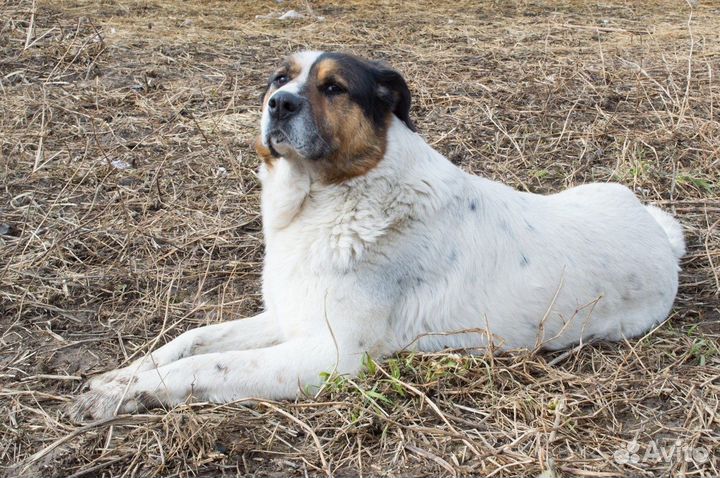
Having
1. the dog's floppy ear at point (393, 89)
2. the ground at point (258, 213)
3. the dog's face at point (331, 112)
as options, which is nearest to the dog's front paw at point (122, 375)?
the ground at point (258, 213)

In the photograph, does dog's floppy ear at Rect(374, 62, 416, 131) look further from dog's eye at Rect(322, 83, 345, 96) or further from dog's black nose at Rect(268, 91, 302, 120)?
dog's black nose at Rect(268, 91, 302, 120)

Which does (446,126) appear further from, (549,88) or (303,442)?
(303,442)

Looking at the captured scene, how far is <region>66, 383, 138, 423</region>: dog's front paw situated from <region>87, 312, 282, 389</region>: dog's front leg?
0.81 feet

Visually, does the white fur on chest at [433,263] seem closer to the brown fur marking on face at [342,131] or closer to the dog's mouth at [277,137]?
the brown fur marking on face at [342,131]

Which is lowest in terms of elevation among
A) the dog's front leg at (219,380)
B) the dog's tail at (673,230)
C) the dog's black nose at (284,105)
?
the dog's front leg at (219,380)

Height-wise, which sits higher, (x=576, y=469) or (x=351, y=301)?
(x=351, y=301)

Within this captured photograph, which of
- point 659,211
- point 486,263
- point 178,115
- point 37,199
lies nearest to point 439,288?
point 486,263

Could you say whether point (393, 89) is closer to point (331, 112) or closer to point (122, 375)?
point (331, 112)

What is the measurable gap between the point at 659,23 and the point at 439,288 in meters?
7.50

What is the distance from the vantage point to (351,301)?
4051mm

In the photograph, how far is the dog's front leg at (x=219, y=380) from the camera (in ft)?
12.6

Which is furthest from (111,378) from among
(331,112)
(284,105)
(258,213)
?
(258,213)

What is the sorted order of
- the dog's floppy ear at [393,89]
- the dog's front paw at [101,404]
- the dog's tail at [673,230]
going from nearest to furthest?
the dog's front paw at [101,404], the dog's floppy ear at [393,89], the dog's tail at [673,230]

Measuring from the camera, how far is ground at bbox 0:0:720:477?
11.8 ft
